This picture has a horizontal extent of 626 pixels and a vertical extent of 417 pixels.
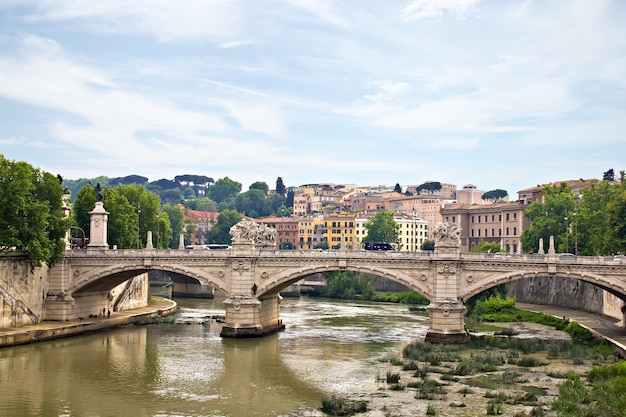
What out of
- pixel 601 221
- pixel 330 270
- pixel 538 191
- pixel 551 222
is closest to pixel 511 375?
pixel 330 270

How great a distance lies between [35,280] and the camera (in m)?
49.6

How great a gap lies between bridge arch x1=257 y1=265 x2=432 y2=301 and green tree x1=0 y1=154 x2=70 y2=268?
43.1 ft

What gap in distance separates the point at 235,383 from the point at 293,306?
114 feet

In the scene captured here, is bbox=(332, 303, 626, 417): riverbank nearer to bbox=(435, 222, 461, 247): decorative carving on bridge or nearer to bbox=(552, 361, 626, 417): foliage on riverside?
bbox=(552, 361, 626, 417): foliage on riverside

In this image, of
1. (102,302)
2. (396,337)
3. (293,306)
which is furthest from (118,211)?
(396,337)

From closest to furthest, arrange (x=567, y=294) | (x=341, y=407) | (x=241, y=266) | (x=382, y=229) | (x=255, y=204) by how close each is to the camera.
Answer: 1. (x=341, y=407)
2. (x=241, y=266)
3. (x=567, y=294)
4. (x=382, y=229)
5. (x=255, y=204)

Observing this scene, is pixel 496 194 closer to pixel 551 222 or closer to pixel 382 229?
pixel 382 229

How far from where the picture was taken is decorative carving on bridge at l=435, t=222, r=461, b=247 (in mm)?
45531

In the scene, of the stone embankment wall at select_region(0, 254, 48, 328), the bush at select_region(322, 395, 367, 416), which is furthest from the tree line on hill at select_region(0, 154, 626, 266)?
the bush at select_region(322, 395, 367, 416)

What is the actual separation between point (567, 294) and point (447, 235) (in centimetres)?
2216

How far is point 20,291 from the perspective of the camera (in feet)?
156

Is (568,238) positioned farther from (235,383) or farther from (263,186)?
(263,186)

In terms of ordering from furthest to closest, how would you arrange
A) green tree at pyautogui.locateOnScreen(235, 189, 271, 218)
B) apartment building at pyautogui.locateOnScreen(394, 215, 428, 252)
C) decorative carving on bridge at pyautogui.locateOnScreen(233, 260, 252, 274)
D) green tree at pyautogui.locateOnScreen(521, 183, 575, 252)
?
green tree at pyautogui.locateOnScreen(235, 189, 271, 218), apartment building at pyautogui.locateOnScreen(394, 215, 428, 252), green tree at pyautogui.locateOnScreen(521, 183, 575, 252), decorative carving on bridge at pyautogui.locateOnScreen(233, 260, 252, 274)

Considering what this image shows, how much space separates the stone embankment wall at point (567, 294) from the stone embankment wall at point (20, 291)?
118 ft
